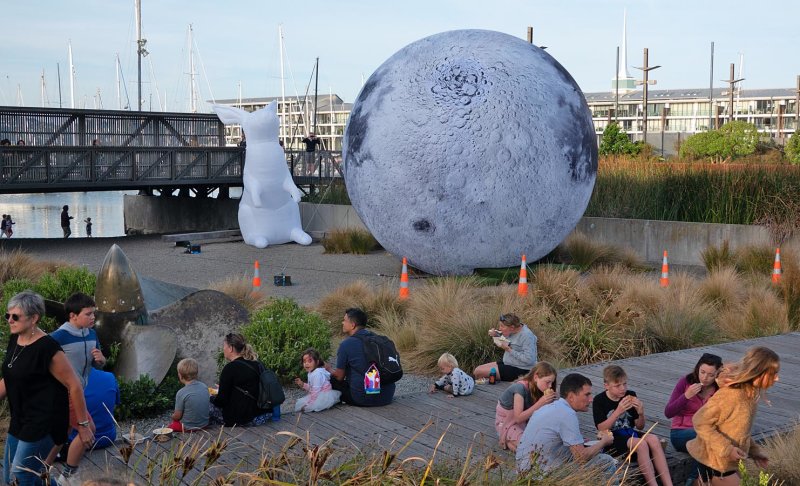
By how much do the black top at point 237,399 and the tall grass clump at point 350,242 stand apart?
12.4 metres

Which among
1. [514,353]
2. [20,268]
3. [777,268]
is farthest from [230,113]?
[514,353]

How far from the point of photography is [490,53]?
48.1 ft

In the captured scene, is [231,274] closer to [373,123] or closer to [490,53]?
[373,123]

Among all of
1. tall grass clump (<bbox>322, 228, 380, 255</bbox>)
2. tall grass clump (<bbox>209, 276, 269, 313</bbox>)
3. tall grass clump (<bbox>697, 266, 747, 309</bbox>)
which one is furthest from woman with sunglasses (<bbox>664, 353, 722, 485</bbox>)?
tall grass clump (<bbox>322, 228, 380, 255</bbox>)

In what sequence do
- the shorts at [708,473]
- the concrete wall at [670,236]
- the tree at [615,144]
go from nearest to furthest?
the shorts at [708,473] < the concrete wall at [670,236] < the tree at [615,144]

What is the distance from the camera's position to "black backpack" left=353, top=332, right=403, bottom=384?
25.0ft

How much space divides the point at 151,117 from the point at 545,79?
1438 centimetres

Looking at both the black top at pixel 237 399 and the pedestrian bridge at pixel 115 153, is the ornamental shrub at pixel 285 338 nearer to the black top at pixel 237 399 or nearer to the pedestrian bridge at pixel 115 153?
the black top at pixel 237 399

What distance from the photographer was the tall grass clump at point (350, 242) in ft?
64.3

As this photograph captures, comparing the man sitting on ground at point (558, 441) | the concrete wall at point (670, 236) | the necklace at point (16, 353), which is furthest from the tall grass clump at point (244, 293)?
the concrete wall at point (670, 236)

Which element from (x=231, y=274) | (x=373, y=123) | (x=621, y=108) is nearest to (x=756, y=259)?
(x=373, y=123)

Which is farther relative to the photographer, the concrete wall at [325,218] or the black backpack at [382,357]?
the concrete wall at [325,218]

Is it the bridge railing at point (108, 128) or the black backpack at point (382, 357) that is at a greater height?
the bridge railing at point (108, 128)

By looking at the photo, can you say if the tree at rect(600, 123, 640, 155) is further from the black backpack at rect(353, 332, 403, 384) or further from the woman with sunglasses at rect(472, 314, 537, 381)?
the black backpack at rect(353, 332, 403, 384)
